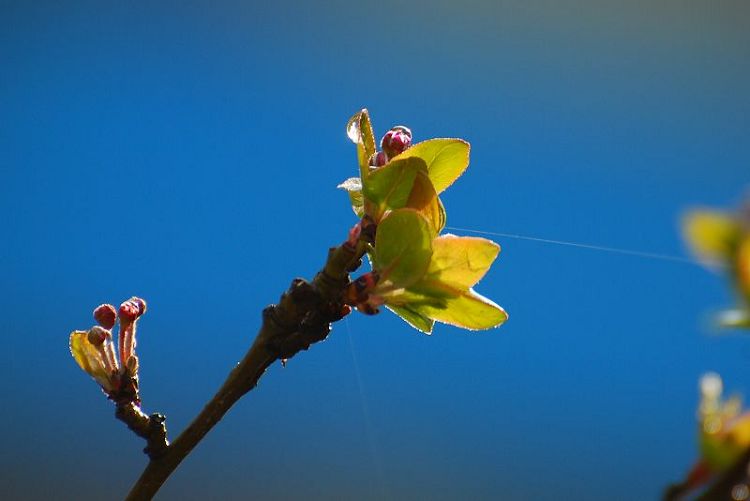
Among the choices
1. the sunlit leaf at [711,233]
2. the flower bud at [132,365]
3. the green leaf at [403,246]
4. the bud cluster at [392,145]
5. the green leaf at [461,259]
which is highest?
the bud cluster at [392,145]

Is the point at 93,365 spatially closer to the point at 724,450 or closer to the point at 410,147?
the point at 410,147

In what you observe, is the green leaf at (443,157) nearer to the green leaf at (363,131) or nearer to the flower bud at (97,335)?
the green leaf at (363,131)

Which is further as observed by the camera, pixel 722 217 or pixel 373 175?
pixel 373 175

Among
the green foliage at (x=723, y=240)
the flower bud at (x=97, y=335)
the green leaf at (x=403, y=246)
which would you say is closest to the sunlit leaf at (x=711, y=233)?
the green foliage at (x=723, y=240)

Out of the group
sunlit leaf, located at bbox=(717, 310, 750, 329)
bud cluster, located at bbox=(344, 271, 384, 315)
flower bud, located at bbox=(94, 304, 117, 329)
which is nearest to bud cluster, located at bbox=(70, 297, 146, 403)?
A: flower bud, located at bbox=(94, 304, 117, 329)

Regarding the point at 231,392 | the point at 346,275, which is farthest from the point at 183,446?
the point at 346,275

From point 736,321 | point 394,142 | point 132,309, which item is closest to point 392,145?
point 394,142
